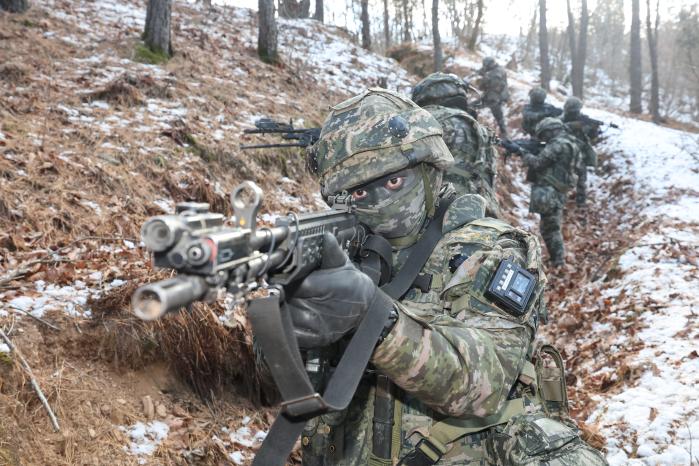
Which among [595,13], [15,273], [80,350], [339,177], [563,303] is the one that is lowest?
[563,303]

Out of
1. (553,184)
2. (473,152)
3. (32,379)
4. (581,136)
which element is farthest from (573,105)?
(32,379)

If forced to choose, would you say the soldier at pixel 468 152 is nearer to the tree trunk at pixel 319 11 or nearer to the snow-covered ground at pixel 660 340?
the snow-covered ground at pixel 660 340

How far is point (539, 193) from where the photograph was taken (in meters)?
10.0

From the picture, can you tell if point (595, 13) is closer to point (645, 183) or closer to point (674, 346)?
point (645, 183)

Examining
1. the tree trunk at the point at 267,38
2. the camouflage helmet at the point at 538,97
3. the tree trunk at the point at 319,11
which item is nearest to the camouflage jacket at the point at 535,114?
the camouflage helmet at the point at 538,97

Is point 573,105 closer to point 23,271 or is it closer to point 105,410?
point 23,271

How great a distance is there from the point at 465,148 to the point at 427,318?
4.76 meters

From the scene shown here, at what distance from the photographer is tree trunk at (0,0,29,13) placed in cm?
946

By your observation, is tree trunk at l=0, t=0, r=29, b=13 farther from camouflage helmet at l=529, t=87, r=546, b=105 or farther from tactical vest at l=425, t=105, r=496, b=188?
camouflage helmet at l=529, t=87, r=546, b=105

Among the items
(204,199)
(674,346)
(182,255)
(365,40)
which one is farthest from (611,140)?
(182,255)

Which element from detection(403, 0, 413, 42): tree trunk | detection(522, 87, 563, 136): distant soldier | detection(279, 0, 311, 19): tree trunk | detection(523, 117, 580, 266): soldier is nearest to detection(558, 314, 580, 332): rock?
detection(523, 117, 580, 266): soldier

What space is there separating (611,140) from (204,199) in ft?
47.7

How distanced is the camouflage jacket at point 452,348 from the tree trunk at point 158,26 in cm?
860

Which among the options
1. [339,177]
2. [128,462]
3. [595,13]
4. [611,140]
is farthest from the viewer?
[595,13]
